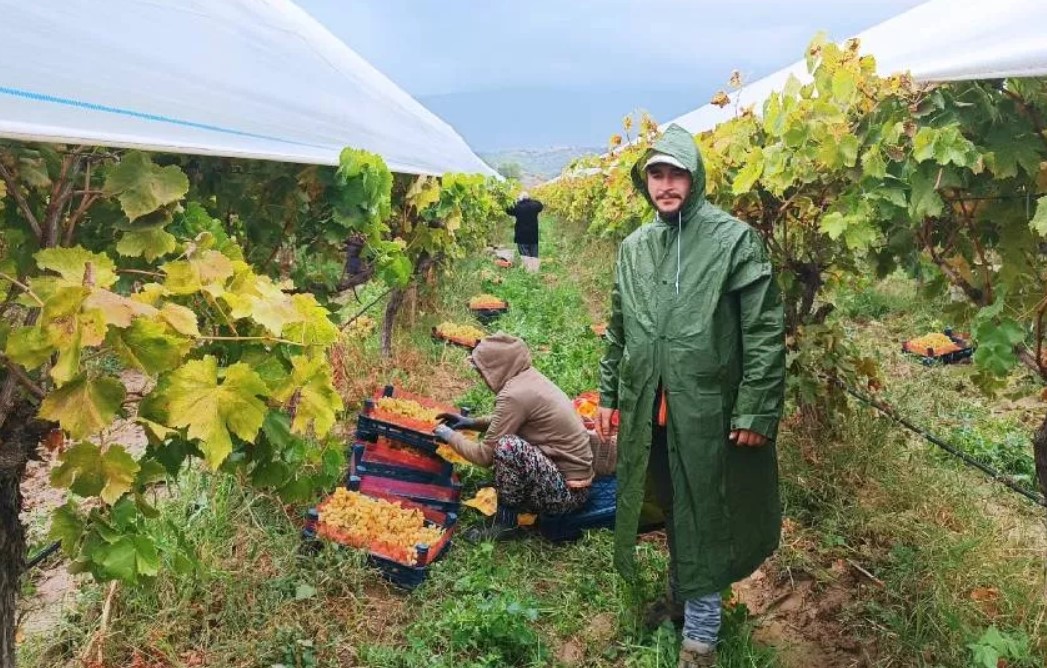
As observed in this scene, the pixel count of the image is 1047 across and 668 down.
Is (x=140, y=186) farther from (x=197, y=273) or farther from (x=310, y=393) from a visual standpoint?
(x=310, y=393)

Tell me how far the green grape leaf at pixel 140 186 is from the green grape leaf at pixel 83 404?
1.68 feet

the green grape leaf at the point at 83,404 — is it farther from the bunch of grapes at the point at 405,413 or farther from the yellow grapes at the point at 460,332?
the yellow grapes at the point at 460,332

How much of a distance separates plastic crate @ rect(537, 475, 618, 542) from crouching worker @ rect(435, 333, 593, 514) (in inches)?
1.9

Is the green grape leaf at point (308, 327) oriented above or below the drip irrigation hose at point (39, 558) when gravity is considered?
above

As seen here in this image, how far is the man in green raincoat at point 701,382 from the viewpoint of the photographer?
2225 millimetres

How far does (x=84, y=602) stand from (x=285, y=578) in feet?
2.38

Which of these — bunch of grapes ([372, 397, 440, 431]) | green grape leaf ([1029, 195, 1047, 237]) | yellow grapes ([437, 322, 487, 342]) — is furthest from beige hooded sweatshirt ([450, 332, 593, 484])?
yellow grapes ([437, 322, 487, 342])

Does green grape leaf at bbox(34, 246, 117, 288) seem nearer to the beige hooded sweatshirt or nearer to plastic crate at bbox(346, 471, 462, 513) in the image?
the beige hooded sweatshirt

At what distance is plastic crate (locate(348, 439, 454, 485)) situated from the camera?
3.76 meters

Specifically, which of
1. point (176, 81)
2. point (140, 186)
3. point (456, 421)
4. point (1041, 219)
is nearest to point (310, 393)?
point (140, 186)

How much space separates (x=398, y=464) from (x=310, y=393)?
8.55ft

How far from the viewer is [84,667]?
8.04 ft

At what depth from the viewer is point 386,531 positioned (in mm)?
3305

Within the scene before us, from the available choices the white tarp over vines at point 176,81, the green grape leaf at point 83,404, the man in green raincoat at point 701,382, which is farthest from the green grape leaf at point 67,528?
the man in green raincoat at point 701,382
